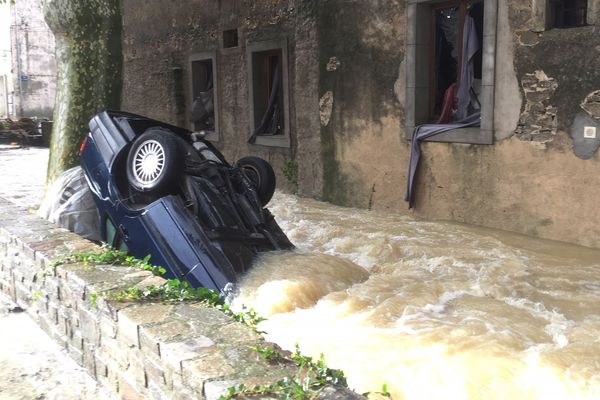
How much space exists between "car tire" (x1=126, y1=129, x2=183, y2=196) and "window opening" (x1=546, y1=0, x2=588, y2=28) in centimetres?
453

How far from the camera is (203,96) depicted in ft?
44.7

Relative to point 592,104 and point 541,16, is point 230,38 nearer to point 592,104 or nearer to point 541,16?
point 541,16

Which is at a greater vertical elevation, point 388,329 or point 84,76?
point 84,76

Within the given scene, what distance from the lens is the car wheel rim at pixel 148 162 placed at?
17.1ft

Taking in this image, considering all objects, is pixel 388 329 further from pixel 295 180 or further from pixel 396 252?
pixel 295 180

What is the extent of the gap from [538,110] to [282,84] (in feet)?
17.6

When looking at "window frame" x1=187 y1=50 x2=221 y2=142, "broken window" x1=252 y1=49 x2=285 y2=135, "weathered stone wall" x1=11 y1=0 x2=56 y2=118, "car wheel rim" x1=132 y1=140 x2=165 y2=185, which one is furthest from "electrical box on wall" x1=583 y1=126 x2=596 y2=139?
"weathered stone wall" x1=11 y1=0 x2=56 y2=118

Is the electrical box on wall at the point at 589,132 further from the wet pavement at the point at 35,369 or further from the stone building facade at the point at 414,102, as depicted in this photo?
the wet pavement at the point at 35,369

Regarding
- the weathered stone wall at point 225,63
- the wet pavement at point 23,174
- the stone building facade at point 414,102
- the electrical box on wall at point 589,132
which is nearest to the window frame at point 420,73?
the stone building facade at point 414,102

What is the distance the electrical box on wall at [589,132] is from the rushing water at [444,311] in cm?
119

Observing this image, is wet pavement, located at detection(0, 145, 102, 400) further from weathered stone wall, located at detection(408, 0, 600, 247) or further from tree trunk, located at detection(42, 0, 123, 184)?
weathered stone wall, located at detection(408, 0, 600, 247)

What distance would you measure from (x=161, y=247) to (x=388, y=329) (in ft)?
6.13

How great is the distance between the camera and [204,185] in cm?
541

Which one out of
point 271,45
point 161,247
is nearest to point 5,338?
point 161,247
